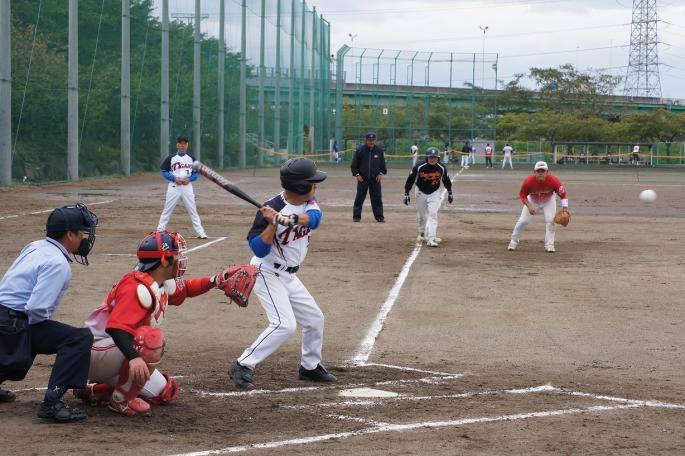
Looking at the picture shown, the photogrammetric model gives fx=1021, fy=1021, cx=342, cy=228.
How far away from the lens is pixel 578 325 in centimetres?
1073

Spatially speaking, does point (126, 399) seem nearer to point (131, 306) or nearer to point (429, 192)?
point (131, 306)

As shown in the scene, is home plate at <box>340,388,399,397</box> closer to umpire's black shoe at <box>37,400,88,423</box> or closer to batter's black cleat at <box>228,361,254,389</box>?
batter's black cleat at <box>228,361,254,389</box>

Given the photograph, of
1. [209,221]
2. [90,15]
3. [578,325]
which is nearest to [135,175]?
[90,15]

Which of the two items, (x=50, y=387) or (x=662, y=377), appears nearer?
(x=50, y=387)

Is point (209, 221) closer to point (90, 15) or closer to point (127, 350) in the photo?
point (127, 350)

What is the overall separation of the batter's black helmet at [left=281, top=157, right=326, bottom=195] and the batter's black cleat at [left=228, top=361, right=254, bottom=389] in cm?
141

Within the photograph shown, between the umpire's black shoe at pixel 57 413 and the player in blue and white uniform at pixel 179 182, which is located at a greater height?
the player in blue and white uniform at pixel 179 182

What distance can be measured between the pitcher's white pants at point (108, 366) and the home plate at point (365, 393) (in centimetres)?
140

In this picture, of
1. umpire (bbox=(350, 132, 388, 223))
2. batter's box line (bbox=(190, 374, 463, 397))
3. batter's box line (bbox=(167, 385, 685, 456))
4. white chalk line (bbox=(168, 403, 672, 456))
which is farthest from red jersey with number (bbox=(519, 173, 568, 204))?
white chalk line (bbox=(168, 403, 672, 456))

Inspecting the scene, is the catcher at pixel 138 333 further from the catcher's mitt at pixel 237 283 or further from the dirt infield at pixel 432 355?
the dirt infield at pixel 432 355

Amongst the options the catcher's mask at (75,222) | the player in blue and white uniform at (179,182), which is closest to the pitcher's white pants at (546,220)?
the player in blue and white uniform at (179,182)

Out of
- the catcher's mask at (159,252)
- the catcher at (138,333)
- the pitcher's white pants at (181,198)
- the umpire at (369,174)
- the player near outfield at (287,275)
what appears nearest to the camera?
the catcher at (138,333)

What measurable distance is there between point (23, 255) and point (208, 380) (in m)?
1.89

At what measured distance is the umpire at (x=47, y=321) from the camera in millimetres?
6410
